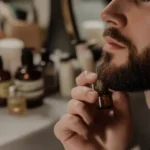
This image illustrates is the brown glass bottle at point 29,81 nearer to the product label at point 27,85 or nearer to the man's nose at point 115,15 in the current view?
the product label at point 27,85

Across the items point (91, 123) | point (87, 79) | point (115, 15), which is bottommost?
point (91, 123)

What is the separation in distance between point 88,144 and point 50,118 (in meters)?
0.16

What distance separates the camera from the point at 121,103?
89cm

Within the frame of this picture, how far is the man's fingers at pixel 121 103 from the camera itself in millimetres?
889

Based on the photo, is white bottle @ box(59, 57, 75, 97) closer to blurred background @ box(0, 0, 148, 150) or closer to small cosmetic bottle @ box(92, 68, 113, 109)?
blurred background @ box(0, 0, 148, 150)

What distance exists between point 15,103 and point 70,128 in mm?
230

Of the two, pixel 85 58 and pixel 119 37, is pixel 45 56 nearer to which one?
pixel 85 58

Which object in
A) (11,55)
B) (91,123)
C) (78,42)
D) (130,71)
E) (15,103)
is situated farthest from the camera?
(78,42)

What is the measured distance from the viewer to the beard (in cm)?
78

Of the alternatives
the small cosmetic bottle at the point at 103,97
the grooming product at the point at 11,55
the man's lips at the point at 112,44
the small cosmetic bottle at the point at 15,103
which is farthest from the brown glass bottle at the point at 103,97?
the grooming product at the point at 11,55

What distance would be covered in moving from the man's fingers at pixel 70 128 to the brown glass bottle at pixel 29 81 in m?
0.21

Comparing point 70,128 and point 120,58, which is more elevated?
point 120,58

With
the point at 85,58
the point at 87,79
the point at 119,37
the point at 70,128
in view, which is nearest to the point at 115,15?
the point at 119,37

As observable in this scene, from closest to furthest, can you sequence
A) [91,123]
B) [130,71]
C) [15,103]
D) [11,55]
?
1. [130,71]
2. [91,123]
3. [15,103]
4. [11,55]
